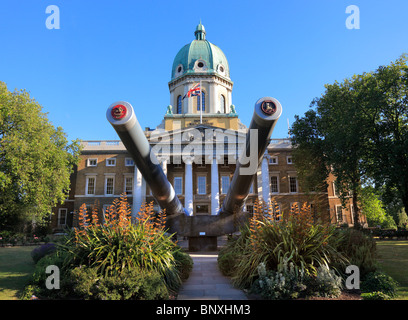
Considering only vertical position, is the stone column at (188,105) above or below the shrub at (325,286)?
above

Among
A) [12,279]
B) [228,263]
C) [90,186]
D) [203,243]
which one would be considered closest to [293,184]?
[90,186]

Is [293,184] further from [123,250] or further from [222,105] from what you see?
[123,250]

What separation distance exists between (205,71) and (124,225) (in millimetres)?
39102

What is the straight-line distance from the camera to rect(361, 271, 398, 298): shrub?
18.8 feet

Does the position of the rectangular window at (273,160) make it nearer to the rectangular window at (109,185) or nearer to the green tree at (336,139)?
the green tree at (336,139)

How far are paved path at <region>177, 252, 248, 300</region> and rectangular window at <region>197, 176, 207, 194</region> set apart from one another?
27875mm

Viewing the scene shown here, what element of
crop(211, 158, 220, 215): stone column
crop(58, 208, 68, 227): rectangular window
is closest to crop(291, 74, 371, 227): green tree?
crop(211, 158, 220, 215): stone column

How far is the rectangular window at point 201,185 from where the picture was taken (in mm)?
37156

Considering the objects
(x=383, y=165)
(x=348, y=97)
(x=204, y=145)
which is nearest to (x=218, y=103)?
(x=204, y=145)

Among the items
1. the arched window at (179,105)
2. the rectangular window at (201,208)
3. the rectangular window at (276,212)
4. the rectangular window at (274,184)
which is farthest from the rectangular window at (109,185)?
the rectangular window at (276,212)

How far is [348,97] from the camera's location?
78.1ft

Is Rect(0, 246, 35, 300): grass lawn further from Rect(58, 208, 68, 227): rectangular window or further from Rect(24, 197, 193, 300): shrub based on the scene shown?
Rect(58, 208, 68, 227): rectangular window

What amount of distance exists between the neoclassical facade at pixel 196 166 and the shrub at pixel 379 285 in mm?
26433

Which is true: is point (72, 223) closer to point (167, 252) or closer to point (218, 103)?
point (218, 103)
